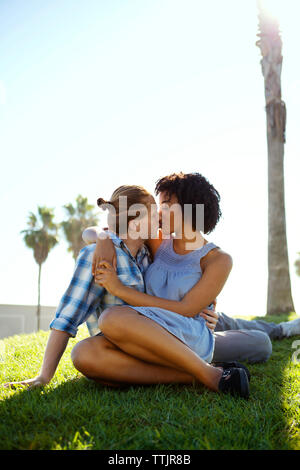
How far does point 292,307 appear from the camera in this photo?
906 centimetres

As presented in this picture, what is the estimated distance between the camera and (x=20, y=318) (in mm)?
19391

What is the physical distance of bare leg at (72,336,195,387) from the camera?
2.64m

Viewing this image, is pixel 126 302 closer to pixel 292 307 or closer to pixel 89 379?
pixel 89 379

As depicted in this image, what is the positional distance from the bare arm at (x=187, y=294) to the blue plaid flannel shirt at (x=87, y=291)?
7.4 inches

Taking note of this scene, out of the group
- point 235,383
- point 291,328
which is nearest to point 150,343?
point 235,383

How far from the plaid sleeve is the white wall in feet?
42.8

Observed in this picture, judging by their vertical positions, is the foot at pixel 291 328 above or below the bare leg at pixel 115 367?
below

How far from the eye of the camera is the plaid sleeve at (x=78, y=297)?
2.84 metres

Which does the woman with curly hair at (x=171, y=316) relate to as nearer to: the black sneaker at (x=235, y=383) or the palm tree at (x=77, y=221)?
the black sneaker at (x=235, y=383)

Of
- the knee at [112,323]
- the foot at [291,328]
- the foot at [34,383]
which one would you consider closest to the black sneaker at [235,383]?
the knee at [112,323]

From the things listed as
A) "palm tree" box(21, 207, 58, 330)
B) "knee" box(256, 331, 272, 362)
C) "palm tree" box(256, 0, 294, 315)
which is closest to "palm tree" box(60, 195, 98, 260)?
"palm tree" box(21, 207, 58, 330)
